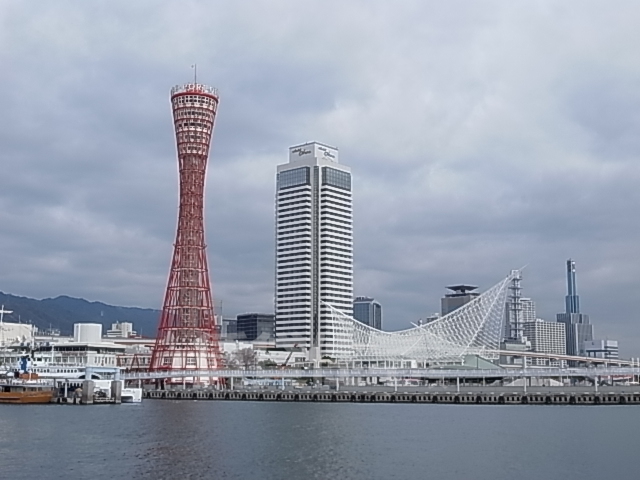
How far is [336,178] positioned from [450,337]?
4241 cm

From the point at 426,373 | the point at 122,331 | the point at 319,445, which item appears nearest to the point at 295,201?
the point at 122,331

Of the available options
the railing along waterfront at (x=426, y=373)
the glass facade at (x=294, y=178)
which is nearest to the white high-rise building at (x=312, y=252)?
the glass facade at (x=294, y=178)

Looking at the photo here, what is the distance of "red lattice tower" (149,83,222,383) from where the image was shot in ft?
249

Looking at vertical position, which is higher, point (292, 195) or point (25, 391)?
point (292, 195)

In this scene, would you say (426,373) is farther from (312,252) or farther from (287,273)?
(287,273)

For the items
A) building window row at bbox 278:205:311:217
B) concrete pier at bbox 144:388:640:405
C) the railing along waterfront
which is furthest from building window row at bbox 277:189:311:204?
concrete pier at bbox 144:388:640:405

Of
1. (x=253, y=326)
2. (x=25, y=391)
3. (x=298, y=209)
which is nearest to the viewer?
(x=25, y=391)

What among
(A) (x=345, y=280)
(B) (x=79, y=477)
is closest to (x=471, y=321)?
(A) (x=345, y=280)

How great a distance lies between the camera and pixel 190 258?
250ft

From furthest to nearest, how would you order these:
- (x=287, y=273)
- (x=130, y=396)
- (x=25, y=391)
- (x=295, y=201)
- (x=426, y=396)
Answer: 1. (x=287, y=273)
2. (x=295, y=201)
3. (x=426, y=396)
4. (x=130, y=396)
5. (x=25, y=391)

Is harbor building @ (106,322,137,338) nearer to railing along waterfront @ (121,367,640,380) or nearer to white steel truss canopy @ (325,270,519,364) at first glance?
white steel truss canopy @ (325,270,519,364)

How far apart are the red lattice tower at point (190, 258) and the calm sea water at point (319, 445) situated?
2571 cm

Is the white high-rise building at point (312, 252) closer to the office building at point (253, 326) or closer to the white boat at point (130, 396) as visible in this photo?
the office building at point (253, 326)

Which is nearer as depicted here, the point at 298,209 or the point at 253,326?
the point at 298,209
